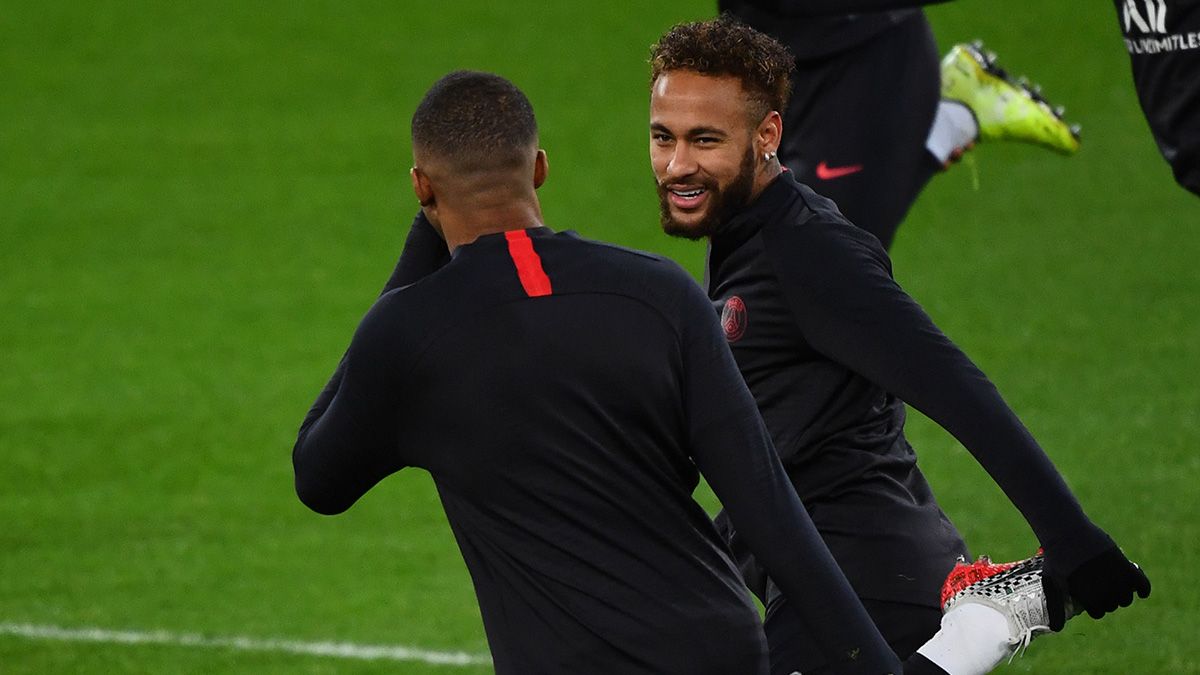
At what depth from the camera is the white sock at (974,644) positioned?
14.5ft

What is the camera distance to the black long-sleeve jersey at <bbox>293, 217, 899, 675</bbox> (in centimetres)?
371

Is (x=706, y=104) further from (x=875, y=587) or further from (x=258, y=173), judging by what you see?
(x=258, y=173)

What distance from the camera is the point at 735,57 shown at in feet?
15.3

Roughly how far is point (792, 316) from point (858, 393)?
267mm

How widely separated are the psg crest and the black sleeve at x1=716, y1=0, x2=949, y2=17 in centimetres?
153

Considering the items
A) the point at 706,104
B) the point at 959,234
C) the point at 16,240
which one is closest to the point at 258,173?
the point at 16,240

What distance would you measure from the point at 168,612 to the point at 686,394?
439 centimetres

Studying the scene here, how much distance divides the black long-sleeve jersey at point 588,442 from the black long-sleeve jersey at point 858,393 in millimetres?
627

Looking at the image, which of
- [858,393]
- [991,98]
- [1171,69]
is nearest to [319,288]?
[991,98]

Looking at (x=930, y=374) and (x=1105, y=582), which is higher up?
(x=930, y=374)

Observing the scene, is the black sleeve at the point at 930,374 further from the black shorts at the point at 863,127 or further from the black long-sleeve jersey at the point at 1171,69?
the black shorts at the point at 863,127

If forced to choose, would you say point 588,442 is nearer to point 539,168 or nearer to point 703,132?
point 539,168

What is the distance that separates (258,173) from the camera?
47.0 ft

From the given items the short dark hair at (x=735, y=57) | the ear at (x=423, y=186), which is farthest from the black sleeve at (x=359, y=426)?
the short dark hair at (x=735, y=57)
